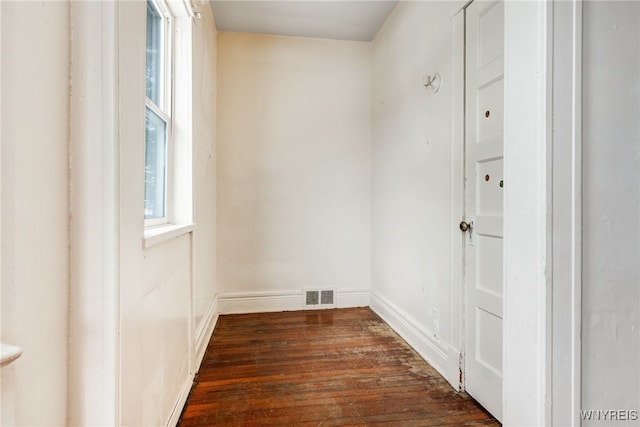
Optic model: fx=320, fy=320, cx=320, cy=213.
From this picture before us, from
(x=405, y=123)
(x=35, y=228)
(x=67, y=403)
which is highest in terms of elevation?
(x=405, y=123)

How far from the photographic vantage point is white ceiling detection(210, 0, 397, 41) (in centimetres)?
266

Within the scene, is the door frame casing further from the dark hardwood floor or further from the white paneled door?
the dark hardwood floor

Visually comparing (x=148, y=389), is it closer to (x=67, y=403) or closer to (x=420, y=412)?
(x=67, y=403)

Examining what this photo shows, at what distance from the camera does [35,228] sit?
688mm

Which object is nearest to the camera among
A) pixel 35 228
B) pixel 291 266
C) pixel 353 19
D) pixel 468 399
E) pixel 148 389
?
pixel 35 228

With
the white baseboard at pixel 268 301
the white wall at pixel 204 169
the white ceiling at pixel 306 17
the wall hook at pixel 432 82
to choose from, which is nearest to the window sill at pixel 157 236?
the white wall at pixel 204 169

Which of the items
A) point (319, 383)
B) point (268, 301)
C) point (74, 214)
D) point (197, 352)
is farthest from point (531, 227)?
point (268, 301)

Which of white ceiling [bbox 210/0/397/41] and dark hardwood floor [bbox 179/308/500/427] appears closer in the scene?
dark hardwood floor [bbox 179/308/500/427]

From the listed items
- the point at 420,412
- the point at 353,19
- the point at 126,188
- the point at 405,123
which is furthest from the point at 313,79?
the point at 420,412

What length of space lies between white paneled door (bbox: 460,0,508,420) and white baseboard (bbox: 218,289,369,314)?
159 centimetres

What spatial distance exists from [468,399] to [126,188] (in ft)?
6.33
